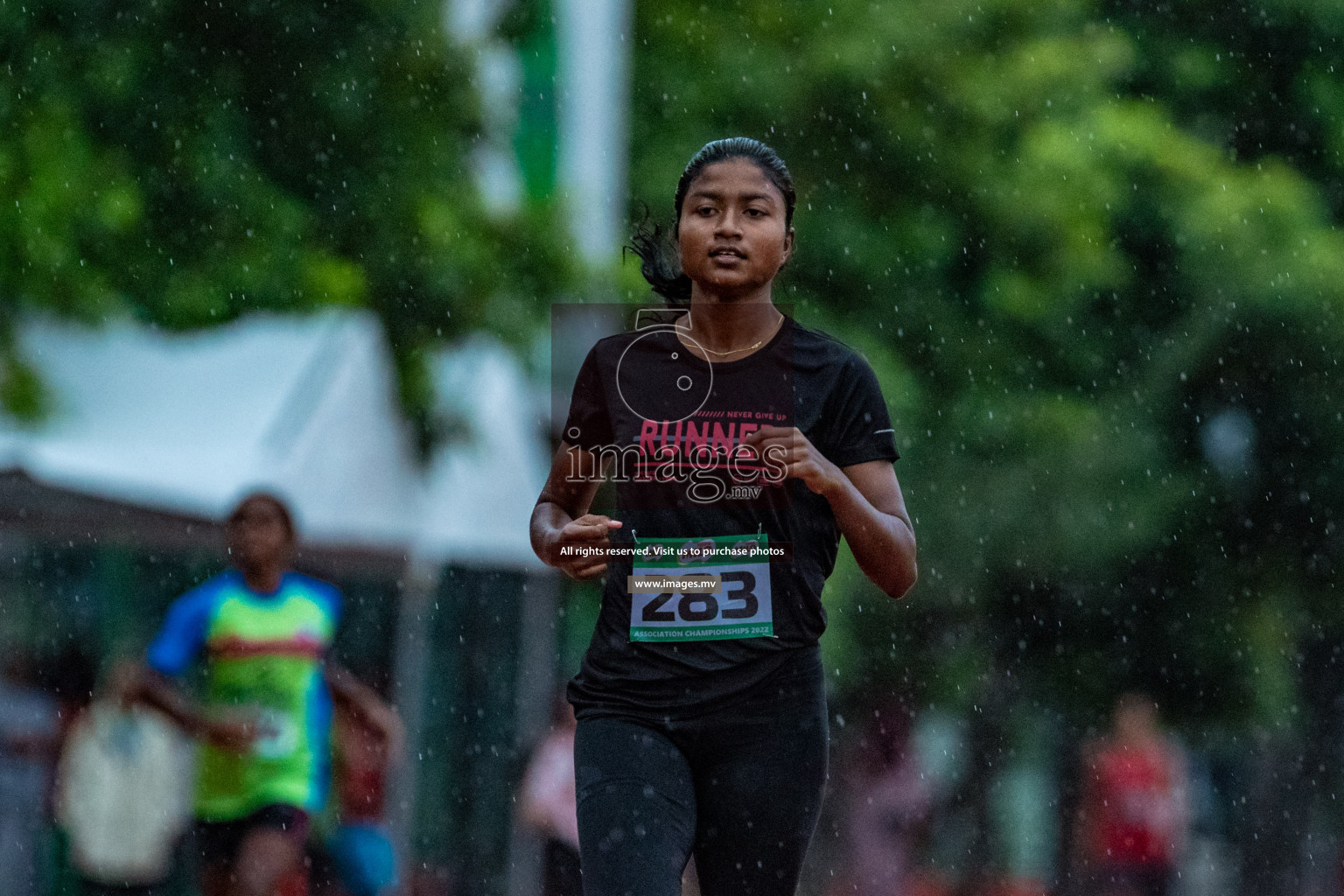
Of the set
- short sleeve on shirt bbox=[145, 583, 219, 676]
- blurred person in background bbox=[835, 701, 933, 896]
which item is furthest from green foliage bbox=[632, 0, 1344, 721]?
short sleeve on shirt bbox=[145, 583, 219, 676]

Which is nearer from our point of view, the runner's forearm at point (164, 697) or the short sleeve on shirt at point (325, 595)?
the runner's forearm at point (164, 697)

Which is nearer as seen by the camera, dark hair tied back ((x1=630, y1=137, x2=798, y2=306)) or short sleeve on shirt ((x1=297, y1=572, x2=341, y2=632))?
dark hair tied back ((x1=630, y1=137, x2=798, y2=306))

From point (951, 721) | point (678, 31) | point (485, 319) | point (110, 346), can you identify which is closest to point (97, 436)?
point (110, 346)

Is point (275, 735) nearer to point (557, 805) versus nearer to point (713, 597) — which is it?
point (713, 597)

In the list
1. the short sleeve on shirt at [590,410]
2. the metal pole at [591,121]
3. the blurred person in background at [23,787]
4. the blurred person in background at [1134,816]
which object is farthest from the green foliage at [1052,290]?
the short sleeve on shirt at [590,410]

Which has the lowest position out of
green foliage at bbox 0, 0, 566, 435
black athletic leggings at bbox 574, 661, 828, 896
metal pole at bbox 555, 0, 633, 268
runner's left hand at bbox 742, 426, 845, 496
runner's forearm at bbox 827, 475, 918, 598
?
black athletic leggings at bbox 574, 661, 828, 896

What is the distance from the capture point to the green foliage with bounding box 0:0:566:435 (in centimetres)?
828

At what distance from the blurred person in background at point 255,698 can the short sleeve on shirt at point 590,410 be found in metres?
2.50

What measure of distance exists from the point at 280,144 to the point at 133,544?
2132 mm

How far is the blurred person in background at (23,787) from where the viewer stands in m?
8.61

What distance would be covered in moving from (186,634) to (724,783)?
2.96m

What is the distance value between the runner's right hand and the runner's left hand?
0.93 feet

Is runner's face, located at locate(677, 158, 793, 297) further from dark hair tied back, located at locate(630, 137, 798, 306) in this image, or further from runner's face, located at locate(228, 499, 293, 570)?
runner's face, located at locate(228, 499, 293, 570)

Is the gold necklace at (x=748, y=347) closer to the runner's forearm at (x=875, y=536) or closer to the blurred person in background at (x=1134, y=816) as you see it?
the runner's forearm at (x=875, y=536)
